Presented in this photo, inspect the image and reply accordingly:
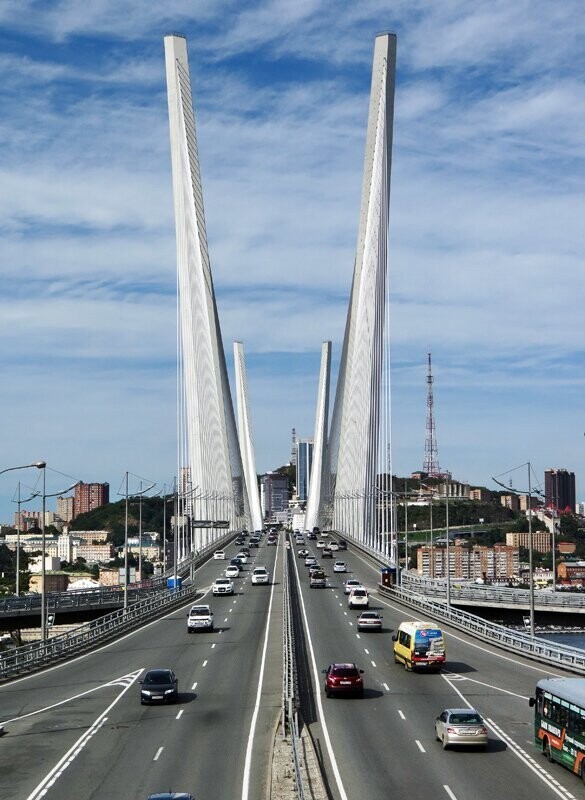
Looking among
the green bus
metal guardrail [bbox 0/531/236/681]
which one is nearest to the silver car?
the green bus

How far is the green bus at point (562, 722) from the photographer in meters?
24.8

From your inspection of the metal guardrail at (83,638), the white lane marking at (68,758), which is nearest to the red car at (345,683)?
the white lane marking at (68,758)

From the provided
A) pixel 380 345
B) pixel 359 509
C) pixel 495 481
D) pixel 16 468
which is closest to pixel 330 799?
pixel 16 468

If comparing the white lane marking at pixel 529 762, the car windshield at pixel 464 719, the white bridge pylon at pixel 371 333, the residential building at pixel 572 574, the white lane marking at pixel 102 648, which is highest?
the white bridge pylon at pixel 371 333

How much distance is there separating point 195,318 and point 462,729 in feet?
302

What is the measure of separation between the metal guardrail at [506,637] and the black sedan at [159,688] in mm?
14651

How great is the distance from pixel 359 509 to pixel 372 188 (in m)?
49.8

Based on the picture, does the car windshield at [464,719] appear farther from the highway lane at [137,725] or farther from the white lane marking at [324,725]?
the highway lane at [137,725]

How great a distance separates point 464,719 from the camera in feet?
92.6

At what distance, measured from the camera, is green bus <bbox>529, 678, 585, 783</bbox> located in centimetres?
2483

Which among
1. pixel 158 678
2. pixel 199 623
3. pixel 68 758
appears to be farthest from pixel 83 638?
pixel 68 758

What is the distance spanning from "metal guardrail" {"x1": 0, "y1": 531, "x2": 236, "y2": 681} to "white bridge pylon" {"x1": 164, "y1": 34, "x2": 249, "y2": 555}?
3931 centimetres

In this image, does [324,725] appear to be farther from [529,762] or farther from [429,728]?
[529,762]

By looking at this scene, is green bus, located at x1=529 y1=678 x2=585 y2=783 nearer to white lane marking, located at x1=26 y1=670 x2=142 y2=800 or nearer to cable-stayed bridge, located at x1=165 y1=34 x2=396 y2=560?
white lane marking, located at x1=26 y1=670 x2=142 y2=800
